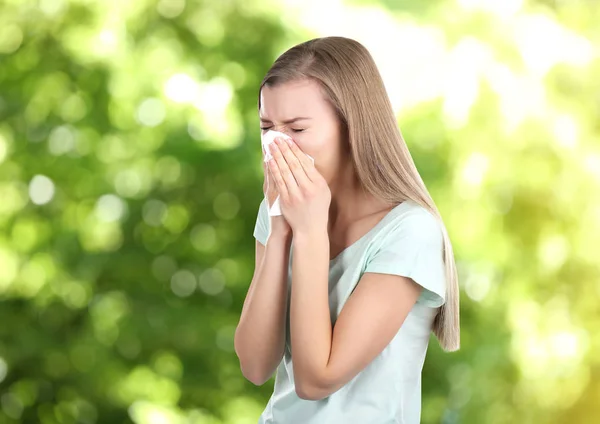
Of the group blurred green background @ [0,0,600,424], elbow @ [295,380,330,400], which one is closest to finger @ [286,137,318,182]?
elbow @ [295,380,330,400]

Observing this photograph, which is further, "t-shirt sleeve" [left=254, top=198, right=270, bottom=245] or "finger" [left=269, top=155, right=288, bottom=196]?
"t-shirt sleeve" [left=254, top=198, right=270, bottom=245]

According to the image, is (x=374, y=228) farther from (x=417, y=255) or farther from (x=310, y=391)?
(x=310, y=391)

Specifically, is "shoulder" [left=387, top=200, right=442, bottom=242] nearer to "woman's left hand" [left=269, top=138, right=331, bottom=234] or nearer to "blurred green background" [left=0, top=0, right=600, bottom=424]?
"woman's left hand" [left=269, top=138, right=331, bottom=234]

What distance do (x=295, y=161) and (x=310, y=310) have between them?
19cm

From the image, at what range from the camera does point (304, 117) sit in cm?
108

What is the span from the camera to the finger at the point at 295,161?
3.46ft

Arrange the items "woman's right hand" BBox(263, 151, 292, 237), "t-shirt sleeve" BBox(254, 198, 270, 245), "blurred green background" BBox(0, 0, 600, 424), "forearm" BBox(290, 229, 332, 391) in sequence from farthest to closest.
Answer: "blurred green background" BBox(0, 0, 600, 424) < "t-shirt sleeve" BBox(254, 198, 270, 245) < "woman's right hand" BBox(263, 151, 292, 237) < "forearm" BBox(290, 229, 332, 391)

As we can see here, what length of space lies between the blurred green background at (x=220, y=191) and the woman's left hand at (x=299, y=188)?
149cm

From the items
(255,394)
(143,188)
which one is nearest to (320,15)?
(143,188)

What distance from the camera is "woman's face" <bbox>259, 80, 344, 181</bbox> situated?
1080mm

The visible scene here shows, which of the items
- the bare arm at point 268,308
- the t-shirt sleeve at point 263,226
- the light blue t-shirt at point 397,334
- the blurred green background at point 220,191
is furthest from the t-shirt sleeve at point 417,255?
the blurred green background at point 220,191

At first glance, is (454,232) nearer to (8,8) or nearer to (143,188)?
(143,188)

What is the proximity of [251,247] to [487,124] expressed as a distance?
2.73 feet

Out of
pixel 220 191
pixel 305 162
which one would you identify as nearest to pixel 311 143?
pixel 305 162
